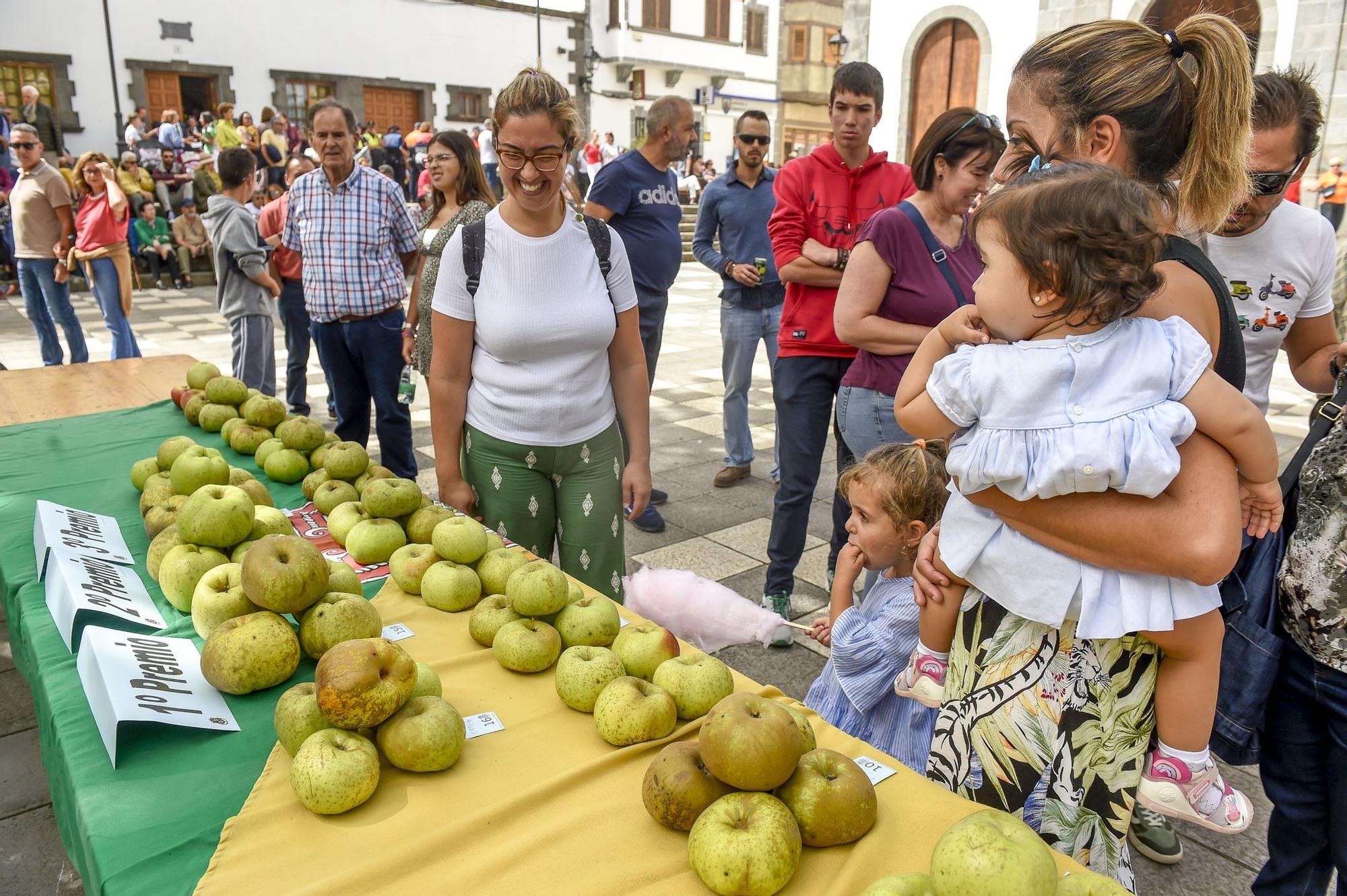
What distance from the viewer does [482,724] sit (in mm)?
1688

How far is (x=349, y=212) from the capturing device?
16.3 ft

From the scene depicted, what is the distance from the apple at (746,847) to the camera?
1.25 meters

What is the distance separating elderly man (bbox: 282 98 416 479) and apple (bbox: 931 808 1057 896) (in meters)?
4.33

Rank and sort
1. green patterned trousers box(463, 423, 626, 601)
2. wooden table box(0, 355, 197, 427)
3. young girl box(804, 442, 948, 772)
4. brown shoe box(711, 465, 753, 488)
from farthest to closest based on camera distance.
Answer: brown shoe box(711, 465, 753, 488) → wooden table box(0, 355, 197, 427) → green patterned trousers box(463, 423, 626, 601) → young girl box(804, 442, 948, 772)

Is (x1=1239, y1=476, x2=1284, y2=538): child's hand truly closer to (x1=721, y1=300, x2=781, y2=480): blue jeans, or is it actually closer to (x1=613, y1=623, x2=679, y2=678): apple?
(x1=613, y1=623, x2=679, y2=678): apple

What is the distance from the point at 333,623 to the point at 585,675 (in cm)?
54

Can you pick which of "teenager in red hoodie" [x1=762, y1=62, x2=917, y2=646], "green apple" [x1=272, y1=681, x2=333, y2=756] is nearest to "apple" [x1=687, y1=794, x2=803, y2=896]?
"green apple" [x1=272, y1=681, x2=333, y2=756]

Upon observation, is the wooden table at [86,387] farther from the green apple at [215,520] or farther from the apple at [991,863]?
the apple at [991,863]

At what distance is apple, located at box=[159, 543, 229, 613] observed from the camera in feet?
6.72

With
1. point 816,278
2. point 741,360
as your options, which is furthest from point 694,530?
point 816,278

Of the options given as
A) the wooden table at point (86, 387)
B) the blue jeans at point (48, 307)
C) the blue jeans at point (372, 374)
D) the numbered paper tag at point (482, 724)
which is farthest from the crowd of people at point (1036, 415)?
the blue jeans at point (48, 307)

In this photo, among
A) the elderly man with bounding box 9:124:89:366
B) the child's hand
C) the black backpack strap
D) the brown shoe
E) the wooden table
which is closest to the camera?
the child's hand

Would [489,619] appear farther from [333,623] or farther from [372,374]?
[372,374]

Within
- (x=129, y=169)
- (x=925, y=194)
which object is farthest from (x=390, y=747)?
(x=129, y=169)
